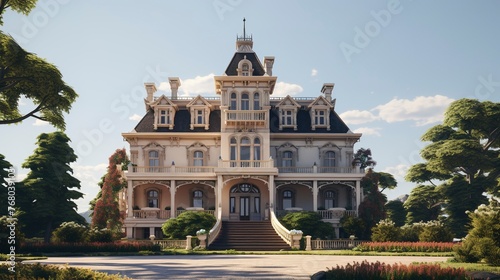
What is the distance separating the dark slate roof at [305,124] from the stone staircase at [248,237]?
9.83 m

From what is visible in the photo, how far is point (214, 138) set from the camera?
46500 millimetres

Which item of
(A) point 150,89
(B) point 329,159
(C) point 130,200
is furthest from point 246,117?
(C) point 130,200

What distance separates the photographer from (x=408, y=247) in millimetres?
31250

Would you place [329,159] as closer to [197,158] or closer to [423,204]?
[423,204]

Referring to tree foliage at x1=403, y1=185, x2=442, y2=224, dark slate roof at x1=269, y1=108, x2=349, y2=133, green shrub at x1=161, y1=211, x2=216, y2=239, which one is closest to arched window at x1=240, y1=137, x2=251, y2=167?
dark slate roof at x1=269, y1=108, x2=349, y2=133

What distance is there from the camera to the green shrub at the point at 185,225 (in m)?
37.8

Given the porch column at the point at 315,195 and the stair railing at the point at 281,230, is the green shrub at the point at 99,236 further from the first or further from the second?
the porch column at the point at 315,195

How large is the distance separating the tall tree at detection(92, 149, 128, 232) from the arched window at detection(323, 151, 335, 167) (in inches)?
677

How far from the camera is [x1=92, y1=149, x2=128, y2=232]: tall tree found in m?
43.0

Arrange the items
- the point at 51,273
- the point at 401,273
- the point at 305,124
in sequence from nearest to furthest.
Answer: the point at 51,273 < the point at 401,273 < the point at 305,124

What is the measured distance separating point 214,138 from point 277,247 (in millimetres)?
14298

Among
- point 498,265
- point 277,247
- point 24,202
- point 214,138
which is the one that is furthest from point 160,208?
point 498,265

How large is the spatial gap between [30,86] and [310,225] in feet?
68.2

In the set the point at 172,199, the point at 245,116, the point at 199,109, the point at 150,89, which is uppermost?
the point at 150,89
